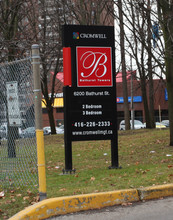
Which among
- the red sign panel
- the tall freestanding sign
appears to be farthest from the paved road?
the red sign panel

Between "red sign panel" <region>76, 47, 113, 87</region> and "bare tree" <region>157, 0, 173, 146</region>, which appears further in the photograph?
"bare tree" <region>157, 0, 173, 146</region>

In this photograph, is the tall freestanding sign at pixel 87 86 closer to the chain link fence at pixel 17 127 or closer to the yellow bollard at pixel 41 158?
the chain link fence at pixel 17 127

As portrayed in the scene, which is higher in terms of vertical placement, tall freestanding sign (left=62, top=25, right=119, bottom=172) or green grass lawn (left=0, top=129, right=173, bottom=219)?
tall freestanding sign (left=62, top=25, right=119, bottom=172)

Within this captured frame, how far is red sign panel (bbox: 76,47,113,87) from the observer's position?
31.4ft

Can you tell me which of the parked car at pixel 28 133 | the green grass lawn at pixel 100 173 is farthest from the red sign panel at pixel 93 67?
the parked car at pixel 28 133

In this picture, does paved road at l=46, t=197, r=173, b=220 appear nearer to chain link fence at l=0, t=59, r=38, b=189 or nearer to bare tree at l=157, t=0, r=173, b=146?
chain link fence at l=0, t=59, r=38, b=189

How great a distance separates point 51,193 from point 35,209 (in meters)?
1.32

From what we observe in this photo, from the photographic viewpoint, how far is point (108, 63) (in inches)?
384

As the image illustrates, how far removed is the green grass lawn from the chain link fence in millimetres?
326

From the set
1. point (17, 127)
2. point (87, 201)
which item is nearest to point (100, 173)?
point (17, 127)

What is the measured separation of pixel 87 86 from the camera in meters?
9.65

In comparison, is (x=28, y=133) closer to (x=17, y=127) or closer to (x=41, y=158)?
(x=17, y=127)

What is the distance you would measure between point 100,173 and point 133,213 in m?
3.53

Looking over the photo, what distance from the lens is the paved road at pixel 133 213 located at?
557 centimetres
